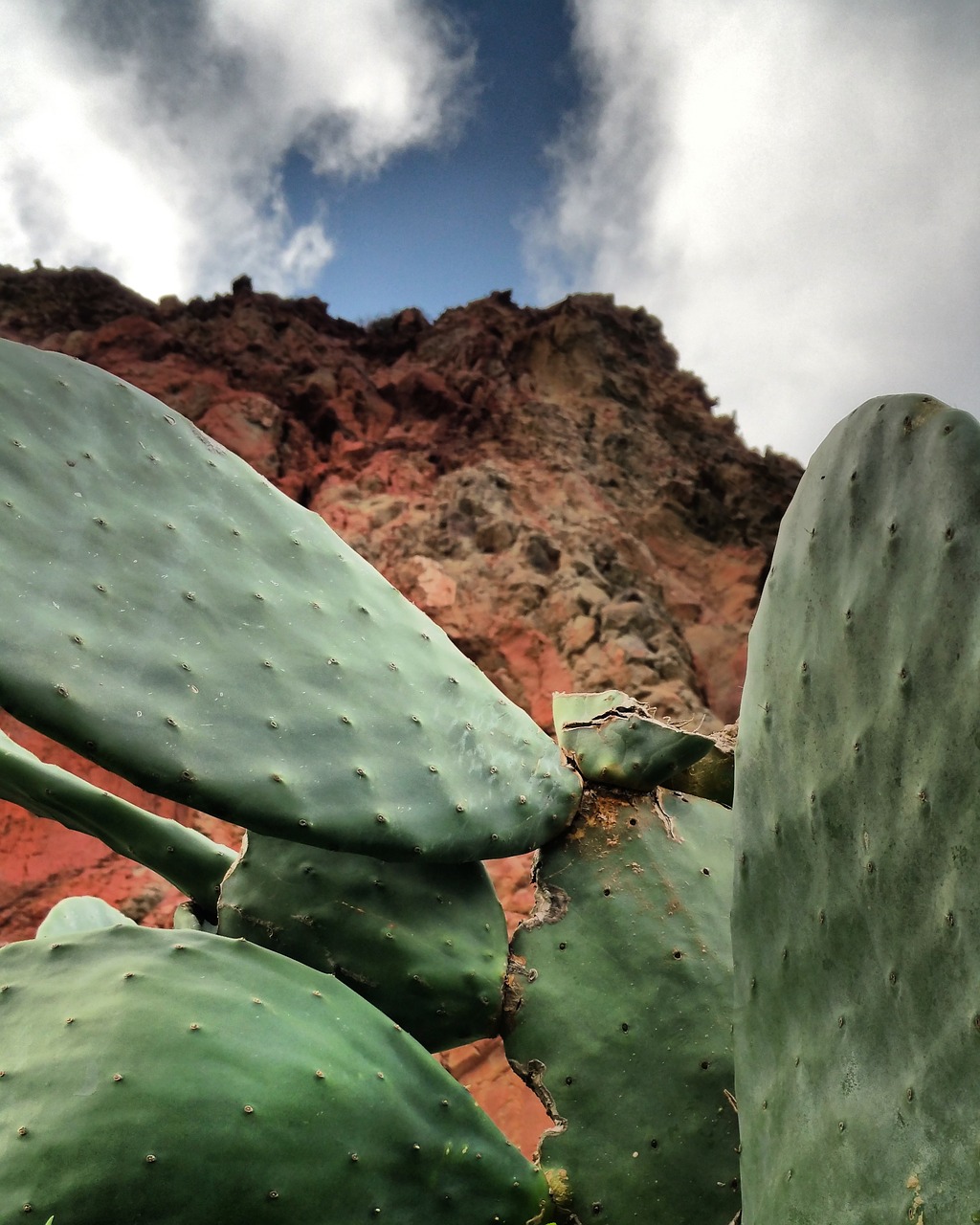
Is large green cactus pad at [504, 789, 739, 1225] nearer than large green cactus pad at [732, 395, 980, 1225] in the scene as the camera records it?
No

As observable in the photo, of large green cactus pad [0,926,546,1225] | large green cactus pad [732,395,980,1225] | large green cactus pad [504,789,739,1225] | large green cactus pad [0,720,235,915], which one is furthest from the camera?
Result: large green cactus pad [0,720,235,915]

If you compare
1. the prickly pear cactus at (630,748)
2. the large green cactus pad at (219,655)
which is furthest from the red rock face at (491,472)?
the large green cactus pad at (219,655)

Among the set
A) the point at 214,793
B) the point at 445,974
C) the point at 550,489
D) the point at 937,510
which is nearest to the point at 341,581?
the point at 214,793

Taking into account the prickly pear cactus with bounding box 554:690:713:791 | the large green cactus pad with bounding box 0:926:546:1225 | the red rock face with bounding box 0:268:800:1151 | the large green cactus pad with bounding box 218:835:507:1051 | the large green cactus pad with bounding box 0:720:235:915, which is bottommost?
the large green cactus pad with bounding box 0:926:546:1225

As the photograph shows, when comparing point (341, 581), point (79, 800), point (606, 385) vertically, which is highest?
point (606, 385)

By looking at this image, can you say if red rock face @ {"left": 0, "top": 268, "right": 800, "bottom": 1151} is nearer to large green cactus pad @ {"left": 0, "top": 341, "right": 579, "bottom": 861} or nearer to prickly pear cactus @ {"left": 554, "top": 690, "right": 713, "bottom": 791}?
prickly pear cactus @ {"left": 554, "top": 690, "right": 713, "bottom": 791}

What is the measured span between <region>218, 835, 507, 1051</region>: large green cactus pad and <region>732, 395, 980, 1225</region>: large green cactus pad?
0.36 meters

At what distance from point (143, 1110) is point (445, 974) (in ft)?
1.17

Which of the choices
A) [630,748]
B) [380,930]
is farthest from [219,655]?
[630,748]

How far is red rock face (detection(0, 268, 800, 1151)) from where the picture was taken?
12.0 feet

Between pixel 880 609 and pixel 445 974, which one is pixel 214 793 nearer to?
pixel 445 974

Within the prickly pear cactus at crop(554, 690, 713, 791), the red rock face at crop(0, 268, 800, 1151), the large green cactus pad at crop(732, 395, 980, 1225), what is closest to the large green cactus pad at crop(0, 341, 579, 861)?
the prickly pear cactus at crop(554, 690, 713, 791)

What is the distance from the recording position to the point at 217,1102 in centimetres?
77

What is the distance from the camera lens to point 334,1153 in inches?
31.7
